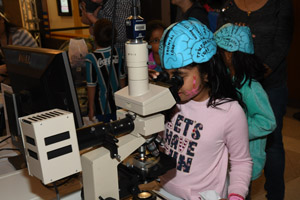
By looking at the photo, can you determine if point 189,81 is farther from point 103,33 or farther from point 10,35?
point 10,35

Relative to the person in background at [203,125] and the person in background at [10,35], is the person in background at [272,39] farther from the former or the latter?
the person in background at [10,35]

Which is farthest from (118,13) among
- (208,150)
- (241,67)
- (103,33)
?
(208,150)

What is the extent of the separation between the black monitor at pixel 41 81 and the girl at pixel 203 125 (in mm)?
340

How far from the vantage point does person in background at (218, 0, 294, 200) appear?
5.32 ft

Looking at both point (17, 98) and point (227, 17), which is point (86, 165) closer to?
point (17, 98)

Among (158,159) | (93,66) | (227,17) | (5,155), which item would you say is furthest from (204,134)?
(93,66)

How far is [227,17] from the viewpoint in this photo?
1.74 meters

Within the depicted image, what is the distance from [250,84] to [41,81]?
0.86m

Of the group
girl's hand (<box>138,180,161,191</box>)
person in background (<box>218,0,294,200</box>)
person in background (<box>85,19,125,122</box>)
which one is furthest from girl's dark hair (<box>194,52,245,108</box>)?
person in background (<box>85,19,125,122</box>)

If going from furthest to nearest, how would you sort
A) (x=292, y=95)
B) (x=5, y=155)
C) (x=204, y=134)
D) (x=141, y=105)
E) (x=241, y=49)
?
(x=292, y=95) < (x=5, y=155) < (x=241, y=49) < (x=204, y=134) < (x=141, y=105)

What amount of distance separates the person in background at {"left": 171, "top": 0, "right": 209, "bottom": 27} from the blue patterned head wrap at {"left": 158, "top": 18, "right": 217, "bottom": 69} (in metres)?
1.13

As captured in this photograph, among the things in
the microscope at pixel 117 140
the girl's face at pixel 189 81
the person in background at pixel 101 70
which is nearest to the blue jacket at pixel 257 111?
the girl's face at pixel 189 81

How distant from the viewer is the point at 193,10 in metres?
2.14

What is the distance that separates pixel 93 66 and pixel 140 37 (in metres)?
1.72
